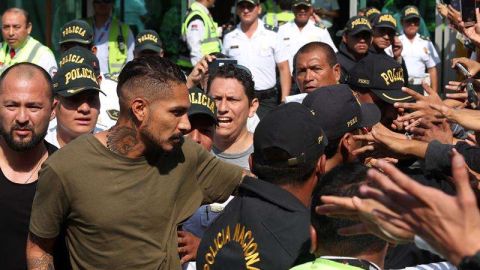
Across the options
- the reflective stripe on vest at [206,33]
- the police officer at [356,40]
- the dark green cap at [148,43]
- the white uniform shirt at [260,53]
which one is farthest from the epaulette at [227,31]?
the dark green cap at [148,43]

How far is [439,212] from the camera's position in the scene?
7.39ft

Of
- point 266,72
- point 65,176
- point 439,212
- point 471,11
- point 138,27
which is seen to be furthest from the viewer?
point 138,27

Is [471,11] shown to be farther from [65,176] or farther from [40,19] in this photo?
[40,19]

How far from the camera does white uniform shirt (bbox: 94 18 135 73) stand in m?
11.2

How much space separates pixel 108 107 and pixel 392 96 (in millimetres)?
2263

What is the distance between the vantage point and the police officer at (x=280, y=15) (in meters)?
12.5

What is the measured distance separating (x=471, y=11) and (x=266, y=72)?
16.7 feet

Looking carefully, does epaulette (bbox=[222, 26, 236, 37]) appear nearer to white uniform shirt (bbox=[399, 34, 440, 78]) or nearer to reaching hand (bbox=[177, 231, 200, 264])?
white uniform shirt (bbox=[399, 34, 440, 78])

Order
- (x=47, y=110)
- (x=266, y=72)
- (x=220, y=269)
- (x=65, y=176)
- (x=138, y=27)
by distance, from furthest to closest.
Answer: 1. (x=138, y=27)
2. (x=266, y=72)
3. (x=47, y=110)
4. (x=65, y=176)
5. (x=220, y=269)

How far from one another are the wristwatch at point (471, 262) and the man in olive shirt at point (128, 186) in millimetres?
1969

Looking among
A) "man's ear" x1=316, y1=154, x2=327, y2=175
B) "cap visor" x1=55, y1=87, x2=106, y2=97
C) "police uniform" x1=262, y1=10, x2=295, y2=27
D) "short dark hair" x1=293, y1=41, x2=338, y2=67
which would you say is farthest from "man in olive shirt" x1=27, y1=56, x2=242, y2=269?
"police uniform" x1=262, y1=10, x2=295, y2=27

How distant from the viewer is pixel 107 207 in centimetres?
394

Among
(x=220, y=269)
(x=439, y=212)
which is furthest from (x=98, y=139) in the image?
(x=439, y=212)

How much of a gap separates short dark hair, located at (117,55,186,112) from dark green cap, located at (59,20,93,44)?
15.9ft
